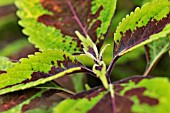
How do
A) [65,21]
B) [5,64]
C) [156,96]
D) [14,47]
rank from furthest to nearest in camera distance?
[14,47] < [65,21] < [5,64] < [156,96]

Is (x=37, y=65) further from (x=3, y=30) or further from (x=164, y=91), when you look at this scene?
(x=3, y=30)

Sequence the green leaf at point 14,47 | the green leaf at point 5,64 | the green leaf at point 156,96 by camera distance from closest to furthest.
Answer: the green leaf at point 156,96 < the green leaf at point 5,64 < the green leaf at point 14,47

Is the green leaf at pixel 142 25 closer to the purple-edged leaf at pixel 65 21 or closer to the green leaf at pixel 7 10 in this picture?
the purple-edged leaf at pixel 65 21

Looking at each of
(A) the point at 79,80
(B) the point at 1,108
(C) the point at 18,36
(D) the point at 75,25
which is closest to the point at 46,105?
(B) the point at 1,108

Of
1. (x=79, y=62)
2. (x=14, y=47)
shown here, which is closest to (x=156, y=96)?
(x=79, y=62)

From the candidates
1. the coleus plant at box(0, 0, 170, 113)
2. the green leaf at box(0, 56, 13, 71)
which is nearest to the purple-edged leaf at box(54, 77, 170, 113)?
the coleus plant at box(0, 0, 170, 113)

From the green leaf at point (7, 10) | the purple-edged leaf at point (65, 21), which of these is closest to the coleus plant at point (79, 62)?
the purple-edged leaf at point (65, 21)

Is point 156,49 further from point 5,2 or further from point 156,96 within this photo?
point 5,2

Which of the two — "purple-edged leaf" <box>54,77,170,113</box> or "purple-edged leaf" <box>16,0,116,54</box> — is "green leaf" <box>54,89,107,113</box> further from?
"purple-edged leaf" <box>16,0,116,54</box>
